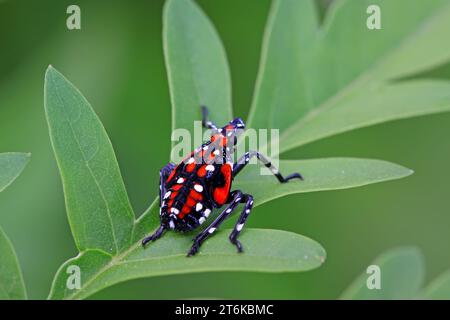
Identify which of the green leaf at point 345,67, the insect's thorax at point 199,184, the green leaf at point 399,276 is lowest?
the green leaf at point 399,276

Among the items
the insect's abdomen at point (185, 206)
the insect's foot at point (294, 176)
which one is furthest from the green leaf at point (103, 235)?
the insect's foot at point (294, 176)

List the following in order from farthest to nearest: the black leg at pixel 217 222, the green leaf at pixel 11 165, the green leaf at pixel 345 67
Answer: the green leaf at pixel 345 67, the black leg at pixel 217 222, the green leaf at pixel 11 165

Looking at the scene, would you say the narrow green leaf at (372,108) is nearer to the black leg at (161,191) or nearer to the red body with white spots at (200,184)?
the red body with white spots at (200,184)

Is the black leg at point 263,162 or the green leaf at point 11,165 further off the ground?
the green leaf at point 11,165

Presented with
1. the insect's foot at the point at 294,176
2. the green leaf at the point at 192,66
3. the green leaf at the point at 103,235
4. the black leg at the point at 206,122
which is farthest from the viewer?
the black leg at the point at 206,122

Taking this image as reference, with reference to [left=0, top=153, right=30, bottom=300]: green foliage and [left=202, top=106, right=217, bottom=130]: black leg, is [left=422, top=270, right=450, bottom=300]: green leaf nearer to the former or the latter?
[left=202, top=106, right=217, bottom=130]: black leg

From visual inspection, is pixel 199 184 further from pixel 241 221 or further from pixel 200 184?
pixel 241 221

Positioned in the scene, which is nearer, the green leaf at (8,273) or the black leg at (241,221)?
the green leaf at (8,273)
